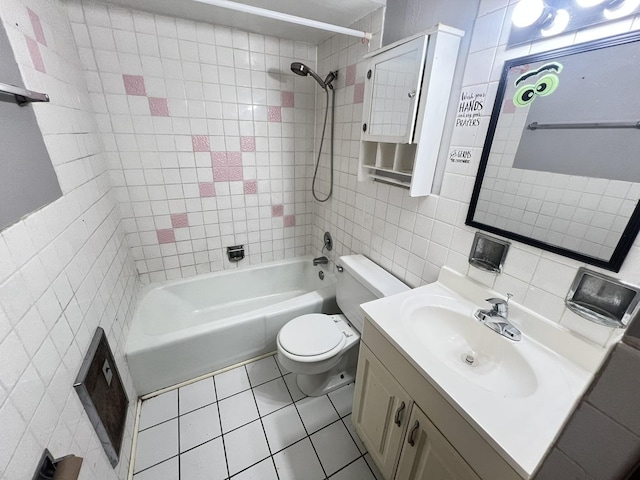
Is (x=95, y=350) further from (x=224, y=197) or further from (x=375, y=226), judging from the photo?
(x=375, y=226)

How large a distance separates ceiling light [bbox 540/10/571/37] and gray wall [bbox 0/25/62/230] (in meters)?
1.53

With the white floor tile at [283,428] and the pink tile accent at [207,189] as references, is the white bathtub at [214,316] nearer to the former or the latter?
the white floor tile at [283,428]

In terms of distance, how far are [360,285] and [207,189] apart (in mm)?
1298

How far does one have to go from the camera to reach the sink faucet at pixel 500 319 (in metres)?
0.91

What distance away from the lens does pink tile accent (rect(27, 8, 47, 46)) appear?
977mm

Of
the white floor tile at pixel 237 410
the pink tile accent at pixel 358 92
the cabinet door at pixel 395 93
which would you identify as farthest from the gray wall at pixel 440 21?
the white floor tile at pixel 237 410

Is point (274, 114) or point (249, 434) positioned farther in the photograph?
point (274, 114)

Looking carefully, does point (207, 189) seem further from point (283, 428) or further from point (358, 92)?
point (283, 428)

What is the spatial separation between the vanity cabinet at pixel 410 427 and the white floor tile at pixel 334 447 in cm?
18

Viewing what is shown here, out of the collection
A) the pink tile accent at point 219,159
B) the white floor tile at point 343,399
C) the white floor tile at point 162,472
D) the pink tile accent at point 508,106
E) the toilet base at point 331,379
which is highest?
the pink tile accent at point 508,106

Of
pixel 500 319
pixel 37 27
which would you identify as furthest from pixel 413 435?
pixel 37 27

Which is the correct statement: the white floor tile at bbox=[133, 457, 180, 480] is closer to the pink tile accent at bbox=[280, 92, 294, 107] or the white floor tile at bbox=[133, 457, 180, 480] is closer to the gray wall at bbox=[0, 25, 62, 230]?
the gray wall at bbox=[0, 25, 62, 230]

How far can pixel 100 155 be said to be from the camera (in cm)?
153

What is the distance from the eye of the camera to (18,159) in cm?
76
